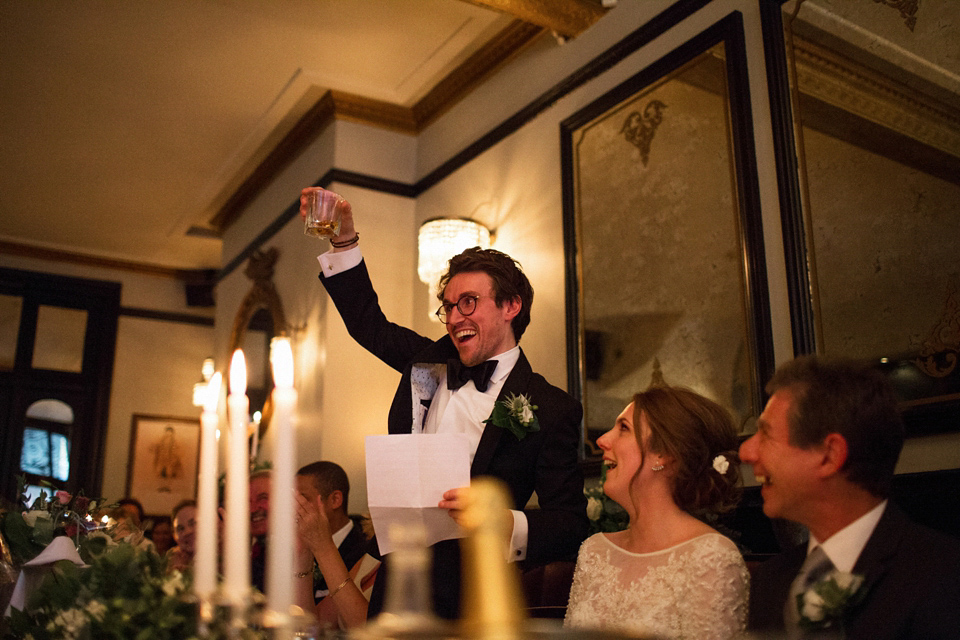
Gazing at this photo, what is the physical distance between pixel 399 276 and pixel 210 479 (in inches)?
180

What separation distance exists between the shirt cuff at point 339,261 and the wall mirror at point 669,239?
1.45 metres

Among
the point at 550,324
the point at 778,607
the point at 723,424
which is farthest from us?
the point at 550,324

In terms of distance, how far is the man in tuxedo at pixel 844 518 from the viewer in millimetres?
1315

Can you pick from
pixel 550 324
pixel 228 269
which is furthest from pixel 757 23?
pixel 228 269

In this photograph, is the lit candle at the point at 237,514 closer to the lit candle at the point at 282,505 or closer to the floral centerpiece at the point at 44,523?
the lit candle at the point at 282,505

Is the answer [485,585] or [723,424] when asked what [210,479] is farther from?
[723,424]

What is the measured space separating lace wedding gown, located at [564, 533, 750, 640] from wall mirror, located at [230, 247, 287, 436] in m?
4.41

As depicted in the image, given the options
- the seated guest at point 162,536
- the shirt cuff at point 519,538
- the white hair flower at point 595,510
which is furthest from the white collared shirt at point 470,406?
the seated guest at point 162,536

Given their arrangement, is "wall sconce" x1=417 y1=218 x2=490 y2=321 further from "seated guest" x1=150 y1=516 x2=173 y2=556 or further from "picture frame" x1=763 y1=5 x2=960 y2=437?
"seated guest" x1=150 y1=516 x2=173 y2=556

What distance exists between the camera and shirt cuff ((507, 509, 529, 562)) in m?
2.02

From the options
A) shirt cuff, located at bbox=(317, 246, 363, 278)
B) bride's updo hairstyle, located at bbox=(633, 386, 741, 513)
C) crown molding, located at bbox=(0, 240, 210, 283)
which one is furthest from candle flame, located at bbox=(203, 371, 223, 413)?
crown molding, located at bbox=(0, 240, 210, 283)

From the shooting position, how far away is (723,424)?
213 cm

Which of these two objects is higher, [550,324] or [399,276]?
[399,276]

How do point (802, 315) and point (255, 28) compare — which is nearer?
point (802, 315)
